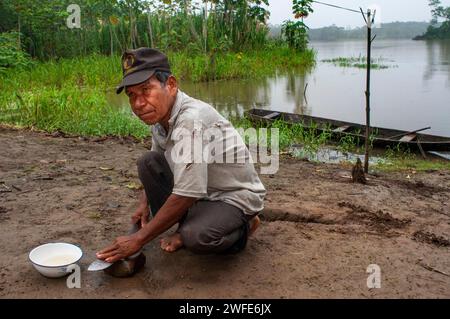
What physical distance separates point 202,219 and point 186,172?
288 millimetres

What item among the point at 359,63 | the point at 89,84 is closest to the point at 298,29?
the point at 359,63

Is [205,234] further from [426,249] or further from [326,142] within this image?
[326,142]

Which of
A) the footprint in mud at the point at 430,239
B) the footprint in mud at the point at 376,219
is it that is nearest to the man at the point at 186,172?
the footprint in mud at the point at 376,219

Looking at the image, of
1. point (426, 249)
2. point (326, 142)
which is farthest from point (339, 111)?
point (426, 249)

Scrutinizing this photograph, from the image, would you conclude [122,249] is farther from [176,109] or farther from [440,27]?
[440,27]

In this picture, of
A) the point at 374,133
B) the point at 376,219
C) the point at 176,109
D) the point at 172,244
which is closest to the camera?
the point at 176,109

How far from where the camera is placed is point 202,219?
2109 mm

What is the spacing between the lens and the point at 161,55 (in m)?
2.04

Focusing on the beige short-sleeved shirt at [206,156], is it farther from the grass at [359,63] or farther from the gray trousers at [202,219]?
the grass at [359,63]

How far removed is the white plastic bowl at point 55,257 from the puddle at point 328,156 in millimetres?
3524

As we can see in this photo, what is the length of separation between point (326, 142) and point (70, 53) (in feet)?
29.1

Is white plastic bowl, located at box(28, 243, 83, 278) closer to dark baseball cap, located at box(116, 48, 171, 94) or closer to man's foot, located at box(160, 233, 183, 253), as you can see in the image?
man's foot, located at box(160, 233, 183, 253)

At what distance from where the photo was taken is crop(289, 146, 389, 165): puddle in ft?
18.2
